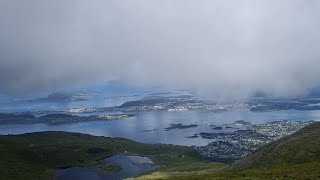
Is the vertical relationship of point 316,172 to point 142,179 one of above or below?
above

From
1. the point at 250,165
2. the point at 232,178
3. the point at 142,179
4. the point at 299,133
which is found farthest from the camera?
the point at 299,133

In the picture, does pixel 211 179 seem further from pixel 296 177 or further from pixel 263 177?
pixel 296 177

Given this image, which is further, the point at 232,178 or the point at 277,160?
the point at 277,160

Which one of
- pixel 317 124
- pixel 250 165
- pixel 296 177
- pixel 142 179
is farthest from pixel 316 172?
pixel 317 124

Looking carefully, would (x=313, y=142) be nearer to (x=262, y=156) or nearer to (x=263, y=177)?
(x=262, y=156)

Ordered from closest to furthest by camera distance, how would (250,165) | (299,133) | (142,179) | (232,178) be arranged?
(232,178)
(250,165)
(142,179)
(299,133)

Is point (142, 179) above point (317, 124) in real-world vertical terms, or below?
below

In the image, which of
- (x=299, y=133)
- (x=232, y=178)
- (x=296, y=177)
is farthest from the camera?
(x=299, y=133)

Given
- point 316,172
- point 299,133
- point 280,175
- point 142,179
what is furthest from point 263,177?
point 299,133

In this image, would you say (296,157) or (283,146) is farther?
(283,146)
